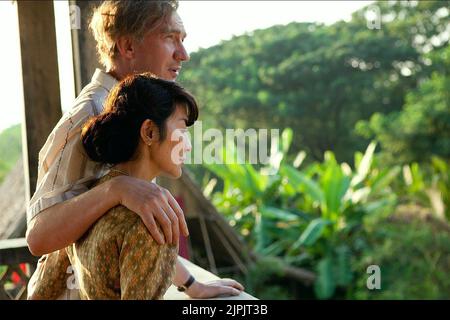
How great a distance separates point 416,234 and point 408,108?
433 centimetres

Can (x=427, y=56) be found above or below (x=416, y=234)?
above

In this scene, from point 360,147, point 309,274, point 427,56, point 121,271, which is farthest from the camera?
point 360,147

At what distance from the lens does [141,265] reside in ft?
3.80

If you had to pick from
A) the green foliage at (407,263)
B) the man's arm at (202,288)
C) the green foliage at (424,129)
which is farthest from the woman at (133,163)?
the green foliage at (424,129)

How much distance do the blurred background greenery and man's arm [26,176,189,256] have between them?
A: 6.53m

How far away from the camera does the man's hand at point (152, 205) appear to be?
1.18 meters

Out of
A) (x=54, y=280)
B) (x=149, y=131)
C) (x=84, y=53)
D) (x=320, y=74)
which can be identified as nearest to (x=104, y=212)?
(x=149, y=131)

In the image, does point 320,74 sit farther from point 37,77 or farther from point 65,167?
point 65,167

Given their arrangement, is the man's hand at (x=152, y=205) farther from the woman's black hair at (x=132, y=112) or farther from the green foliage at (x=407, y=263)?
the green foliage at (x=407, y=263)

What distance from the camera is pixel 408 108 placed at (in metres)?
12.6

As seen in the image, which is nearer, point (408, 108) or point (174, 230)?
point (174, 230)

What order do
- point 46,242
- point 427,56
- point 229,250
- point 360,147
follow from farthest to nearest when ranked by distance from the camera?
point 360,147 < point 427,56 < point 229,250 < point 46,242

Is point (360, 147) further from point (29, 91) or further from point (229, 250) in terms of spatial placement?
point (29, 91)

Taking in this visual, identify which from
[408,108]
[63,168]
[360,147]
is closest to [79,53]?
[63,168]
